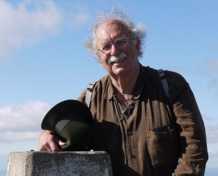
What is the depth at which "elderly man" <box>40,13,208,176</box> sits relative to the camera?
6074 mm

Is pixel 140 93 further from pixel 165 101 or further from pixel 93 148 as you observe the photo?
pixel 93 148

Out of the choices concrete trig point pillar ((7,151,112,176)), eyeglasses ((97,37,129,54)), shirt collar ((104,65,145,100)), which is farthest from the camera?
shirt collar ((104,65,145,100))

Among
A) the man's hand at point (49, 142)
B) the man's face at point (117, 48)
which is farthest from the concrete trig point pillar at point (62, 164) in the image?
the man's face at point (117, 48)

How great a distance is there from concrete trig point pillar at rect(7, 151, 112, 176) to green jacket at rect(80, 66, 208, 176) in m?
0.46

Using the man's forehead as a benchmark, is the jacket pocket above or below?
below

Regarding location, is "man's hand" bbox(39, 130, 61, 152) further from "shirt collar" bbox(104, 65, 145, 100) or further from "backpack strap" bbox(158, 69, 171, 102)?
"backpack strap" bbox(158, 69, 171, 102)

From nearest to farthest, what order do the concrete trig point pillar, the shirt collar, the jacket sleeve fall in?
1. the concrete trig point pillar
2. the jacket sleeve
3. the shirt collar

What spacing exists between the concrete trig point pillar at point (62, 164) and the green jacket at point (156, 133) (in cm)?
46

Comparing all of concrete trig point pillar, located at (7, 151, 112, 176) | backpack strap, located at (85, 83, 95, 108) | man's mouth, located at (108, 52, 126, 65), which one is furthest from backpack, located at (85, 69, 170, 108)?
concrete trig point pillar, located at (7, 151, 112, 176)

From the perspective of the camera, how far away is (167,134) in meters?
6.09

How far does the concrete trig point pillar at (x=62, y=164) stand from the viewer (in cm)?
551

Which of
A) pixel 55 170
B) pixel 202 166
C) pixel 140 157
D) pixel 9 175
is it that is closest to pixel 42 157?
pixel 55 170

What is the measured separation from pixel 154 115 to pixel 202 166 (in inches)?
28.1

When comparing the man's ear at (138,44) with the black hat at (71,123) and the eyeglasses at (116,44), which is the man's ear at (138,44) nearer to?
the eyeglasses at (116,44)
